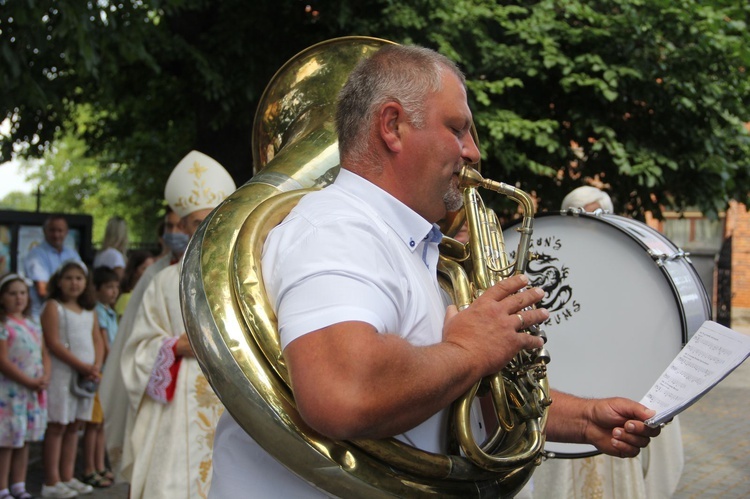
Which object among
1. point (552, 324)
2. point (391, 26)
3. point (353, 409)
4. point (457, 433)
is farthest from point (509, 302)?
point (391, 26)

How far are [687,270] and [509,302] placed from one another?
4.74 ft

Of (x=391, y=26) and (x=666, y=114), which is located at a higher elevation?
(x=391, y=26)

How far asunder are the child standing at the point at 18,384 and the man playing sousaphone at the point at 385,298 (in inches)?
158

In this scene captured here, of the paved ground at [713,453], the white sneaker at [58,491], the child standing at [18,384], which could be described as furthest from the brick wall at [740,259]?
the child standing at [18,384]

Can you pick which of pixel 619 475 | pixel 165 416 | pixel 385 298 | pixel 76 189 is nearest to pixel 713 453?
pixel 619 475

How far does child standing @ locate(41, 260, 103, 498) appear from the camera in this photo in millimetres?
5934

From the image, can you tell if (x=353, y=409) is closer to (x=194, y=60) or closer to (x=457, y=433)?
(x=457, y=433)

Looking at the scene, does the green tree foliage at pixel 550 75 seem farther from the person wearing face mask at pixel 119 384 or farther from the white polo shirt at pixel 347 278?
the white polo shirt at pixel 347 278

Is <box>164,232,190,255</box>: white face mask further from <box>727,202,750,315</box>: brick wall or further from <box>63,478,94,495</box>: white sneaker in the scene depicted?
<box>727,202,750,315</box>: brick wall

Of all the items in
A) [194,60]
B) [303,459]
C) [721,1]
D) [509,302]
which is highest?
[721,1]

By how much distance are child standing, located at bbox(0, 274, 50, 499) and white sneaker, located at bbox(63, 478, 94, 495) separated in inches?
13.5

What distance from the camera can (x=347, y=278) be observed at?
62.4 inches

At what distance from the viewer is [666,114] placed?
7.75 metres

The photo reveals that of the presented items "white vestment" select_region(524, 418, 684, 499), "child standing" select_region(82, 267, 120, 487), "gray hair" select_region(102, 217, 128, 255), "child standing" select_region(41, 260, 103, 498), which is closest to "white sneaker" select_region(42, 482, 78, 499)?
"child standing" select_region(41, 260, 103, 498)
